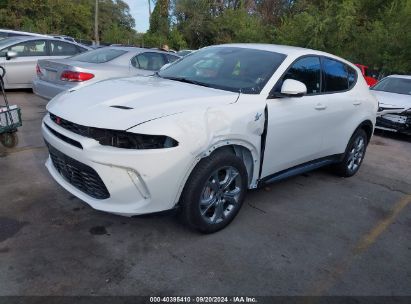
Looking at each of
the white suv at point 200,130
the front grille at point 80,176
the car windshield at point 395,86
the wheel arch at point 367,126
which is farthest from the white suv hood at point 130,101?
the car windshield at point 395,86

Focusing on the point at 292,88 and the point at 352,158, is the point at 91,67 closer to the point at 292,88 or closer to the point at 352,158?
the point at 292,88

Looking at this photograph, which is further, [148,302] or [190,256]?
[190,256]

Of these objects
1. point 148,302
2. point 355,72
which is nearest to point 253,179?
point 148,302

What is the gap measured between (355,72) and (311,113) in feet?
5.03

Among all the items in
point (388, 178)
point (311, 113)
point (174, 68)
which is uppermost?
point (174, 68)

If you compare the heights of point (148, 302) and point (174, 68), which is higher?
point (174, 68)

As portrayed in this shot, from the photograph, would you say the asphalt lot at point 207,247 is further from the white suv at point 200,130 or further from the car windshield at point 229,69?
the car windshield at point 229,69

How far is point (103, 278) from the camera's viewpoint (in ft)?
9.13

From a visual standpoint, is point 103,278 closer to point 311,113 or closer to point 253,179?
point 253,179

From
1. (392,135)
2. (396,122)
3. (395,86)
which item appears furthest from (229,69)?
(395,86)

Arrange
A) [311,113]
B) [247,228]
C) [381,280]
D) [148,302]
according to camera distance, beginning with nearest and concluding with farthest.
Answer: [148,302] → [381,280] → [247,228] → [311,113]

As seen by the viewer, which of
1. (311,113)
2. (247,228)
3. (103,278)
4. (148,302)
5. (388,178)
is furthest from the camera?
(388,178)

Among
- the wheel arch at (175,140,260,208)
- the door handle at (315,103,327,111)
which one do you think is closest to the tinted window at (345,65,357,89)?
the door handle at (315,103,327,111)

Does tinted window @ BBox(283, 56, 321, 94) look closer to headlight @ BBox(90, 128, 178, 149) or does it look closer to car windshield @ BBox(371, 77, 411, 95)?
headlight @ BBox(90, 128, 178, 149)
